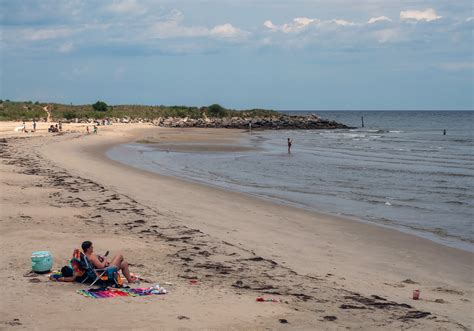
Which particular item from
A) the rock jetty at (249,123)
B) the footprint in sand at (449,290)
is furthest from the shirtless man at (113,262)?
the rock jetty at (249,123)

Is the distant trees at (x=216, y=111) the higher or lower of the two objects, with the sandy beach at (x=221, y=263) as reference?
higher

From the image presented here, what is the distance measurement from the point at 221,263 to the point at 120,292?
268 cm

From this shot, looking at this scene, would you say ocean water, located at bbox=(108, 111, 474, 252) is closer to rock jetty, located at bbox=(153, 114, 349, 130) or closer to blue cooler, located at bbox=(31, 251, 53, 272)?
blue cooler, located at bbox=(31, 251, 53, 272)

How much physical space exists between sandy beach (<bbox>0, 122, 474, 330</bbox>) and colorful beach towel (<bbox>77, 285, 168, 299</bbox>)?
0.18 m

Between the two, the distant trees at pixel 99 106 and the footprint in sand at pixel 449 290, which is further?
the distant trees at pixel 99 106

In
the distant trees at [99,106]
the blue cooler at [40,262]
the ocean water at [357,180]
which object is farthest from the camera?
the distant trees at [99,106]

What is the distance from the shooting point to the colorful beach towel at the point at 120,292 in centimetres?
912

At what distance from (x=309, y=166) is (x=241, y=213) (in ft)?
56.3

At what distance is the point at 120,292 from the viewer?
930 centimetres

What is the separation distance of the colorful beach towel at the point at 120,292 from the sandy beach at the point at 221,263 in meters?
0.18

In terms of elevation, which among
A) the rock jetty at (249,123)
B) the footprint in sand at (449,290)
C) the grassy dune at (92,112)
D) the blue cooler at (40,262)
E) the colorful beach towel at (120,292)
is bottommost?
the footprint in sand at (449,290)

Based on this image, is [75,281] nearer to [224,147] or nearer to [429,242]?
[429,242]

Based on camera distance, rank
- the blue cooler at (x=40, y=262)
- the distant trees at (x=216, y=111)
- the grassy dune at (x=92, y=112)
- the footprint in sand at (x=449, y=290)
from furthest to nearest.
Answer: the distant trees at (x=216, y=111) → the grassy dune at (x=92, y=112) → the footprint in sand at (x=449, y=290) → the blue cooler at (x=40, y=262)

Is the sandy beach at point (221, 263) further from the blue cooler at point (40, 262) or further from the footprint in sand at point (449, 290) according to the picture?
the blue cooler at point (40, 262)
